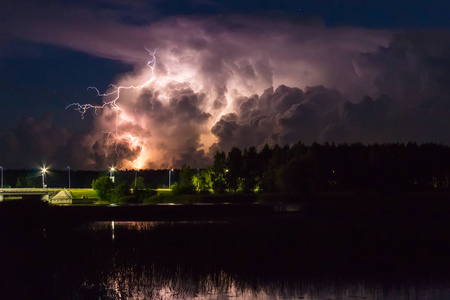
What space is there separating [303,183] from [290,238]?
8333 centimetres

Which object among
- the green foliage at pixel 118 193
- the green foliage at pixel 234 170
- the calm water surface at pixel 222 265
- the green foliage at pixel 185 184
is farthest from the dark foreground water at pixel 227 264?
the green foliage at pixel 234 170

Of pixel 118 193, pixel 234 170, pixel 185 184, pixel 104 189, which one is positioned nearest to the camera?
pixel 118 193

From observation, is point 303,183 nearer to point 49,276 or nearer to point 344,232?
point 344,232

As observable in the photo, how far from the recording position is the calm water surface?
2203 cm

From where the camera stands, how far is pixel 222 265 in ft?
93.4

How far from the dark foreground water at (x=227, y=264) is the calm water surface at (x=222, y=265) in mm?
46

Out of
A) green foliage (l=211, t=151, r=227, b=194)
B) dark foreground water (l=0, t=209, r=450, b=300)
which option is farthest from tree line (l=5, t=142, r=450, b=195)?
dark foreground water (l=0, t=209, r=450, b=300)

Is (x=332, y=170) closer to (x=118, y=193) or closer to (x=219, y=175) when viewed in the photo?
(x=219, y=175)

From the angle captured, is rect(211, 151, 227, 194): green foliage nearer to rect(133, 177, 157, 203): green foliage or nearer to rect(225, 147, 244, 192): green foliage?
rect(225, 147, 244, 192): green foliage

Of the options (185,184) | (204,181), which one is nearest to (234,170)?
(204,181)

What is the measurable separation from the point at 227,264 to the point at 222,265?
1.37ft

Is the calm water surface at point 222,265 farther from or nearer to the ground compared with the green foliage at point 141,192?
nearer to the ground

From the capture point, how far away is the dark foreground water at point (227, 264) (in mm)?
22094

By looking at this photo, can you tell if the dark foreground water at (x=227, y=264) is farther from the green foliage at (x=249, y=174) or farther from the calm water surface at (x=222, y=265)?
the green foliage at (x=249, y=174)
